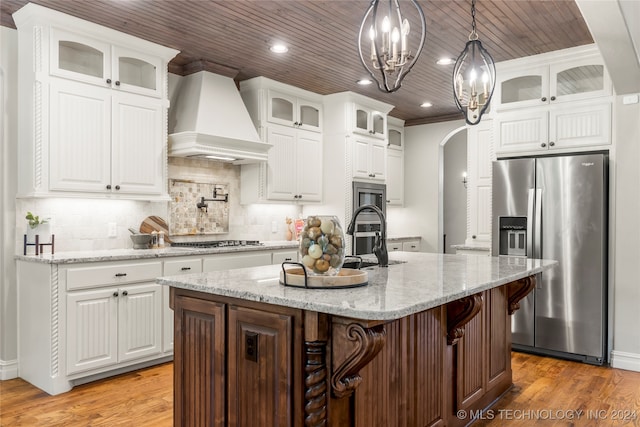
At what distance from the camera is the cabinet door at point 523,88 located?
4.38 metres

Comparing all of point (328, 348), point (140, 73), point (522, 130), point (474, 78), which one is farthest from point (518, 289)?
point (140, 73)

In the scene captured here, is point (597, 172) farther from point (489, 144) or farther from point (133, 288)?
point (133, 288)

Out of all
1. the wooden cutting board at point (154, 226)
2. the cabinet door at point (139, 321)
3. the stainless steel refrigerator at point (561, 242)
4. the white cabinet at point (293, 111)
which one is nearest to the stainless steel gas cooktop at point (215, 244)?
the wooden cutting board at point (154, 226)

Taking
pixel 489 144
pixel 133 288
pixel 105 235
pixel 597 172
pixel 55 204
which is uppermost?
pixel 489 144

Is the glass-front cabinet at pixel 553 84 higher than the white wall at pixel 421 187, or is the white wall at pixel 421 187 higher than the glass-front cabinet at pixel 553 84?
the glass-front cabinet at pixel 553 84

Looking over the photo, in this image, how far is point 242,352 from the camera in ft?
6.63

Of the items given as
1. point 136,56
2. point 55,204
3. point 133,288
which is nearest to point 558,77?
point 136,56

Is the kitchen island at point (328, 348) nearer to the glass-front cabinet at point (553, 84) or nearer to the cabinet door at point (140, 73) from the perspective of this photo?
the glass-front cabinet at point (553, 84)

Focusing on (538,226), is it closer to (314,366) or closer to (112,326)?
(314,366)

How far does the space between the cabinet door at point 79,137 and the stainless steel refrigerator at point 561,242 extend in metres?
3.36

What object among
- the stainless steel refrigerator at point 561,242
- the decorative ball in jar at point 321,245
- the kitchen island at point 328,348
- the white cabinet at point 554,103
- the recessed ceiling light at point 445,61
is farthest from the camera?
the recessed ceiling light at point 445,61

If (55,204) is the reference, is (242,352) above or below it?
below

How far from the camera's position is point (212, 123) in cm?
→ 448

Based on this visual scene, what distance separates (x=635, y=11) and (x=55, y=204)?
13.9 feet
